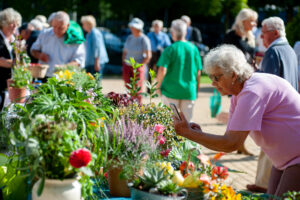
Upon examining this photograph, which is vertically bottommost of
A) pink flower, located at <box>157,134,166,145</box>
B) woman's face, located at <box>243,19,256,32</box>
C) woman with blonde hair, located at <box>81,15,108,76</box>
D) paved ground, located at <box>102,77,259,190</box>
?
paved ground, located at <box>102,77,259,190</box>

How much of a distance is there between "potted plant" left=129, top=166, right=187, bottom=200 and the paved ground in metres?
0.38

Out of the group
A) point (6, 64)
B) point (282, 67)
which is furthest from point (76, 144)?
point (6, 64)

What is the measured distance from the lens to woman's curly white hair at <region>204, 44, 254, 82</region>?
2574 millimetres

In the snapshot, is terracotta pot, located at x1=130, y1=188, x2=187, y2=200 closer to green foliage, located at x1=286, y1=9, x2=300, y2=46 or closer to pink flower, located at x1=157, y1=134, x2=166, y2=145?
pink flower, located at x1=157, y1=134, x2=166, y2=145

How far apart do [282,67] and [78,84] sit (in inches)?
89.0

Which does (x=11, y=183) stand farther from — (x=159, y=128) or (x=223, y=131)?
(x=223, y=131)

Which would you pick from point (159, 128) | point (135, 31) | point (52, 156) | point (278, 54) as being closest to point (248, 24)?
point (278, 54)

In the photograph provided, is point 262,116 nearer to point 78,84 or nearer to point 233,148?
point 233,148

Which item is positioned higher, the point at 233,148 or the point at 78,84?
the point at 78,84

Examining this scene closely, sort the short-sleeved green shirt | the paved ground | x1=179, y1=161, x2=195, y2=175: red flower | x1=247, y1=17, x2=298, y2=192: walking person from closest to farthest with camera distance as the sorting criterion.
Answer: x1=179, y1=161, x2=195, y2=175: red flower
x1=247, y1=17, x2=298, y2=192: walking person
the paved ground
the short-sleeved green shirt

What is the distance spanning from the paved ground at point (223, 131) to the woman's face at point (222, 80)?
50cm

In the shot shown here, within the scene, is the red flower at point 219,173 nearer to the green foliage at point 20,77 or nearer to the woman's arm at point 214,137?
the woman's arm at point 214,137

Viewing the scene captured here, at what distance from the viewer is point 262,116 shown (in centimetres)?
256

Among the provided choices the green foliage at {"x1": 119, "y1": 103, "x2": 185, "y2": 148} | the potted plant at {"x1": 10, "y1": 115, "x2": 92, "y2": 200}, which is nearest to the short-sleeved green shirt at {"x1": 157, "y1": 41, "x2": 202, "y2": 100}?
the green foliage at {"x1": 119, "y1": 103, "x2": 185, "y2": 148}
